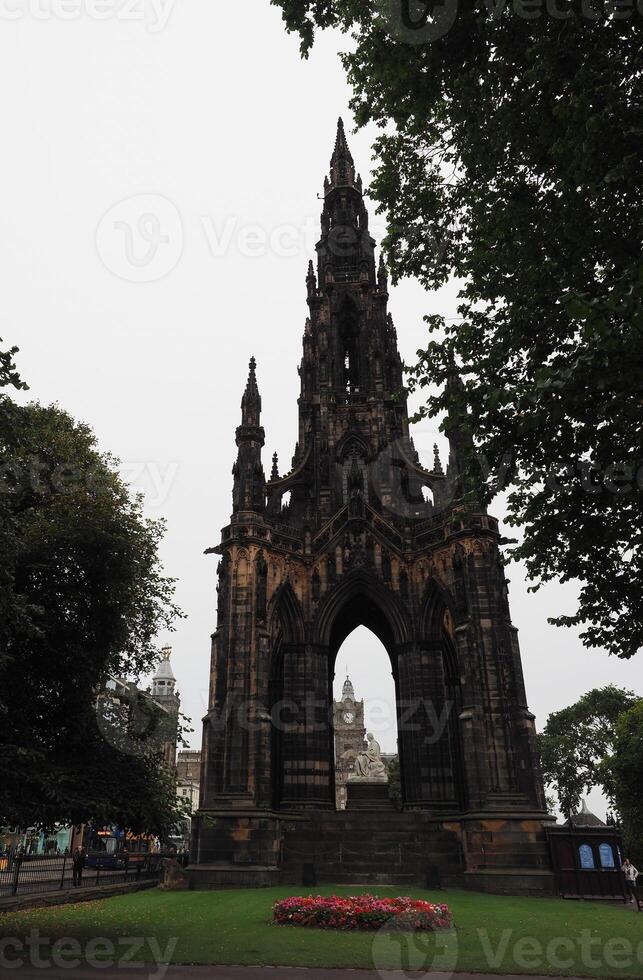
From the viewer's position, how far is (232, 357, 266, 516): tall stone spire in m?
31.4

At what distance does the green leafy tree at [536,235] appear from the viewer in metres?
8.73

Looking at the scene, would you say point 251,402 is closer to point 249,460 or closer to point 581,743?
point 249,460

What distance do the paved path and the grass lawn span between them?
1.18 ft

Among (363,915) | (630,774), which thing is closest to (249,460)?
(363,915)

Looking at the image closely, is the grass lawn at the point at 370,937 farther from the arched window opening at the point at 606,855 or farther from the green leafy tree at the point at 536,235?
the green leafy tree at the point at 536,235

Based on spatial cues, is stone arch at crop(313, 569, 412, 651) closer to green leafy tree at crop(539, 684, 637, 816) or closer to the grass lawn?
the grass lawn

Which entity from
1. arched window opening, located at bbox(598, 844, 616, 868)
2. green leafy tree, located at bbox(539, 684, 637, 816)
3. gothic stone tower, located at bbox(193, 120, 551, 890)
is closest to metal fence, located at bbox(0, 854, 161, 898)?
gothic stone tower, located at bbox(193, 120, 551, 890)

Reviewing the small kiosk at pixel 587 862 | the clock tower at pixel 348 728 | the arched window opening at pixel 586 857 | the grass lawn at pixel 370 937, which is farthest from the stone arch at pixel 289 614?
the clock tower at pixel 348 728

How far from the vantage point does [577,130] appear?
885cm

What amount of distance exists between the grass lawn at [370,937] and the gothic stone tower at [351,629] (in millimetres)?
5354

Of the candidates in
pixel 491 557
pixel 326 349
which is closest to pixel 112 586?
pixel 491 557

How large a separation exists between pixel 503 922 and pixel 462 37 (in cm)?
1755

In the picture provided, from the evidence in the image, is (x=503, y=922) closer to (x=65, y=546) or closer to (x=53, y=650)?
(x=53, y=650)

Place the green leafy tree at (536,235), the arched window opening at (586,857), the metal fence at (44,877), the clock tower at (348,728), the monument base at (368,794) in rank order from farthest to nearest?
the clock tower at (348,728)
the monument base at (368,794)
the arched window opening at (586,857)
the metal fence at (44,877)
the green leafy tree at (536,235)
